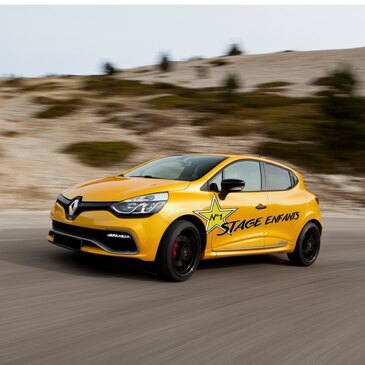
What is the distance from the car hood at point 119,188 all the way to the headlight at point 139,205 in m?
0.06

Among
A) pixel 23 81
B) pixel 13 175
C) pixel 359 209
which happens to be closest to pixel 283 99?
pixel 359 209

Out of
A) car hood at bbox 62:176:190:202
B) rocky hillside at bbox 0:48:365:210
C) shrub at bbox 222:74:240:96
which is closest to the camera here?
car hood at bbox 62:176:190:202

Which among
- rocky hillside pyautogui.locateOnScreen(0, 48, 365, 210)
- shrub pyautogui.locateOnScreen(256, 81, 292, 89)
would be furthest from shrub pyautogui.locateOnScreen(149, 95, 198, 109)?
shrub pyautogui.locateOnScreen(256, 81, 292, 89)

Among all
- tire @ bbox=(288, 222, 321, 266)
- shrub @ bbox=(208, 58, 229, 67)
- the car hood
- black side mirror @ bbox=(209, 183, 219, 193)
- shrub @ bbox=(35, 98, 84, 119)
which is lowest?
tire @ bbox=(288, 222, 321, 266)

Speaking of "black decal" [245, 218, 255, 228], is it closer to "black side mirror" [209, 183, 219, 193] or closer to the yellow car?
the yellow car

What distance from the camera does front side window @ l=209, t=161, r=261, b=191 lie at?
7375mm

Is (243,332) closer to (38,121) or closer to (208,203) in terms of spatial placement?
(208,203)

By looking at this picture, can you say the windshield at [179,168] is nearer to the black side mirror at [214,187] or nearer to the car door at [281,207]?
the black side mirror at [214,187]

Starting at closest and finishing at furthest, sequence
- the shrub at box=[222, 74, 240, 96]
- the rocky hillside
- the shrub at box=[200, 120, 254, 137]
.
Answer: the rocky hillside < the shrub at box=[200, 120, 254, 137] < the shrub at box=[222, 74, 240, 96]

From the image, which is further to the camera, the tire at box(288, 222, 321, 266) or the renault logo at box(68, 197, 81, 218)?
the tire at box(288, 222, 321, 266)

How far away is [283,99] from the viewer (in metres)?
41.3

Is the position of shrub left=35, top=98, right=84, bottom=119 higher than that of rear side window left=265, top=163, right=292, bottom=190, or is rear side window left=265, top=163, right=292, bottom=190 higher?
shrub left=35, top=98, right=84, bottom=119

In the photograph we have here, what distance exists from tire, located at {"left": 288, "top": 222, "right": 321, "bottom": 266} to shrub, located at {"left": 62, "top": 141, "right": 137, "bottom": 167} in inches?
480

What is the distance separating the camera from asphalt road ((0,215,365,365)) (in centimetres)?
440
